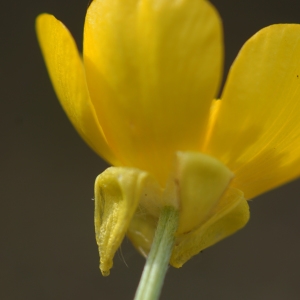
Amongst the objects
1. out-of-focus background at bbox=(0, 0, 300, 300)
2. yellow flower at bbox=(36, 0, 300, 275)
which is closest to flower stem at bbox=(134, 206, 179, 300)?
yellow flower at bbox=(36, 0, 300, 275)

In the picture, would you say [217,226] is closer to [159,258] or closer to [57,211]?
[159,258]

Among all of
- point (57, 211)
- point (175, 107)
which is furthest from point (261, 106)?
point (57, 211)

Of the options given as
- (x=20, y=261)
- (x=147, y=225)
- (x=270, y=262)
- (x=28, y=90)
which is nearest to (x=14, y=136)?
(x=28, y=90)

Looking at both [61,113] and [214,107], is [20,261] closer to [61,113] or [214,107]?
[61,113]

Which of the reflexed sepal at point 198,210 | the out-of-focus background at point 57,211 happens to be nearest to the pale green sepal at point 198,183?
the reflexed sepal at point 198,210

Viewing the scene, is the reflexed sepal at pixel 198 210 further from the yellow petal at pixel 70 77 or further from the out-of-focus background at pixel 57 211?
the out-of-focus background at pixel 57 211

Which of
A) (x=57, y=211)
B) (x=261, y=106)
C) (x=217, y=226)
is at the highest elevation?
(x=261, y=106)
